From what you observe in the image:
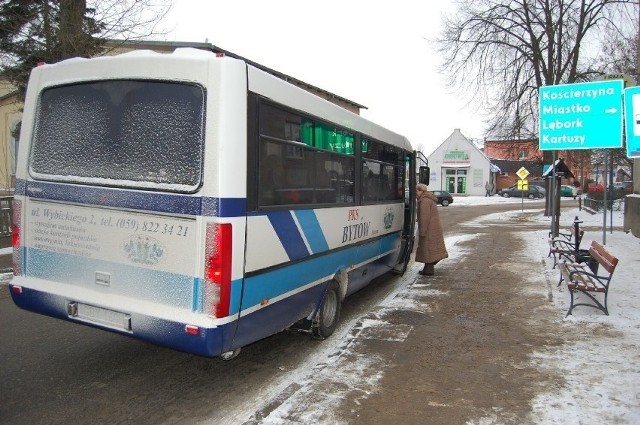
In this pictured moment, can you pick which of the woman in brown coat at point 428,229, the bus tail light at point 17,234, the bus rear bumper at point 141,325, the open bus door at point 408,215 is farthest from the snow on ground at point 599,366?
the bus tail light at point 17,234

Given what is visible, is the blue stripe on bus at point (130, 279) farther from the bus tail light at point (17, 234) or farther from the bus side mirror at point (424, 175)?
the bus side mirror at point (424, 175)

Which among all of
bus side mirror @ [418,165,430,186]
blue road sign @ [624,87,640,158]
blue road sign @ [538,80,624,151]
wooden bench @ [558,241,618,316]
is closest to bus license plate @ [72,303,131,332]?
wooden bench @ [558,241,618,316]

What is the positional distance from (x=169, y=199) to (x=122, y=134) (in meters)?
0.78

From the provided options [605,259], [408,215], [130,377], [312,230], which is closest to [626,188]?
[408,215]

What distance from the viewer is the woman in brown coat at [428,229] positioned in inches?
358

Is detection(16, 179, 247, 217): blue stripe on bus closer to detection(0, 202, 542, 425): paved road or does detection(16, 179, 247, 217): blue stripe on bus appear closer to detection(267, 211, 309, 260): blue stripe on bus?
detection(267, 211, 309, 260): blue stripe on bus

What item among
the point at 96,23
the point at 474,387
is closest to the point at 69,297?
the point at 474,387

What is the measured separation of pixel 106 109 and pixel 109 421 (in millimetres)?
2434

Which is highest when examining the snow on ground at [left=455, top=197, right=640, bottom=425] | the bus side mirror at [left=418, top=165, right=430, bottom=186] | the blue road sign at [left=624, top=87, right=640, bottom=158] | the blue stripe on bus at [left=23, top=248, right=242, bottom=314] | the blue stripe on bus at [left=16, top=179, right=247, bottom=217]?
the blue road sign at [left=624, top=87, right=640, bottom=158]

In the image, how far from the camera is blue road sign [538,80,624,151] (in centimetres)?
1045

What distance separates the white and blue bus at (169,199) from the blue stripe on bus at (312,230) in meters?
0.02

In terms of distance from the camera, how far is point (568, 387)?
4316 mm

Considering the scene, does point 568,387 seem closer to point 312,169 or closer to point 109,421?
point 312,169

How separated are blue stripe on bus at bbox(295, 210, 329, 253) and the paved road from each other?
1.13 m
